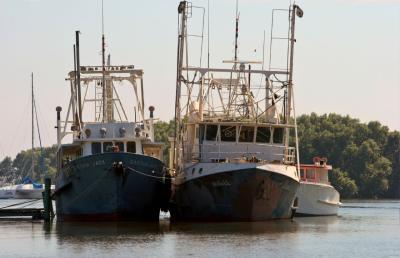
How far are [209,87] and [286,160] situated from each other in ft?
22.3

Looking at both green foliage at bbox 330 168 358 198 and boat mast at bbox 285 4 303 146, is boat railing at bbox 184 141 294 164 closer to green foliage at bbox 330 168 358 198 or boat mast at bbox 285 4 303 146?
boat mast at bbox 285 4 303 146

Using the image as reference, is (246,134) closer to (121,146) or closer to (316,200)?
(121,146)

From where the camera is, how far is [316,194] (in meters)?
93.5

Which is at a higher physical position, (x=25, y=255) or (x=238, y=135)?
(x=238, y=135)

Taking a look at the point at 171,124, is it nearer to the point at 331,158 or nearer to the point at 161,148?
the point at 331,158

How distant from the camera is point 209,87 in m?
83.2

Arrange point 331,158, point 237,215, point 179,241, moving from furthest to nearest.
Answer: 1. point 331,158
2. point 237,215
3. point 179,241

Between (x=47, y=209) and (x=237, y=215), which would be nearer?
(x=237, y=215)

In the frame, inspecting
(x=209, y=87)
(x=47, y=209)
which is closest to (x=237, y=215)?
(x=209, y=87)

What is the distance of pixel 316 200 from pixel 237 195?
19.4 metres

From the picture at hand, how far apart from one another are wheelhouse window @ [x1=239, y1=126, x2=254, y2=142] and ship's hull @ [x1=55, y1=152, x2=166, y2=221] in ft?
16.5

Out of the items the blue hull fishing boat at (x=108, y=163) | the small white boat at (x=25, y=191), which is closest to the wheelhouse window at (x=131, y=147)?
the blue hull fishing boat at (x=108, y=163)

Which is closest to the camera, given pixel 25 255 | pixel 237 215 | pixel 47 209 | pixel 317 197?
pixel 25 255

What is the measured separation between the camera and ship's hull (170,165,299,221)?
75562mm
